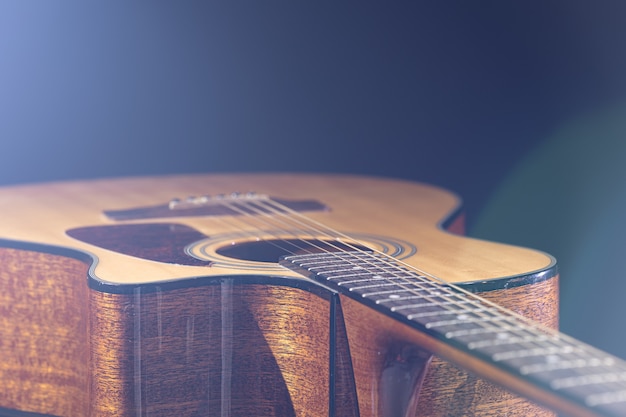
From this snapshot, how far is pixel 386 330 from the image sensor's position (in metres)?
0.97

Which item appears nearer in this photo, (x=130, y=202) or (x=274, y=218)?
(x=274, y=218)

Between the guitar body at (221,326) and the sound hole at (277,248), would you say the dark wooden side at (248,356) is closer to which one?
the guitar body at (221,326)

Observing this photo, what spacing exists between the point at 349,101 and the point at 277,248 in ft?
3.57

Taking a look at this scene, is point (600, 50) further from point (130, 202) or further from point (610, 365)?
point (610, 365)

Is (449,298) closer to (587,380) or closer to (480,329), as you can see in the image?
(480,329)

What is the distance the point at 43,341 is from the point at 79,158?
3.58ft

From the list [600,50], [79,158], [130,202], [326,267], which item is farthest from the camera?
[79,158]

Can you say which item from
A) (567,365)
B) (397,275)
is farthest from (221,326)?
(567,365)

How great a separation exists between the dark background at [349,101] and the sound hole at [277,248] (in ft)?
3.07

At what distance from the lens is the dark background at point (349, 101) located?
6.94 feet

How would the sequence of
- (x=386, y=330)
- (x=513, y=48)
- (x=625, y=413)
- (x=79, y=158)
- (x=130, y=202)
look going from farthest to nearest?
(x=79, y=158)
(x=513, y=48)
(x=130, y=202)
(x=386, y=330)
(x=625, y=413)

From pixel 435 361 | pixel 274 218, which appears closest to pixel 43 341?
pixel 274 218

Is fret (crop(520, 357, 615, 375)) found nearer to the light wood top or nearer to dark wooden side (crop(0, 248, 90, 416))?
the light wood top

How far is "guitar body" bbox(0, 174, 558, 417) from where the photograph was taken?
3.54 ft
